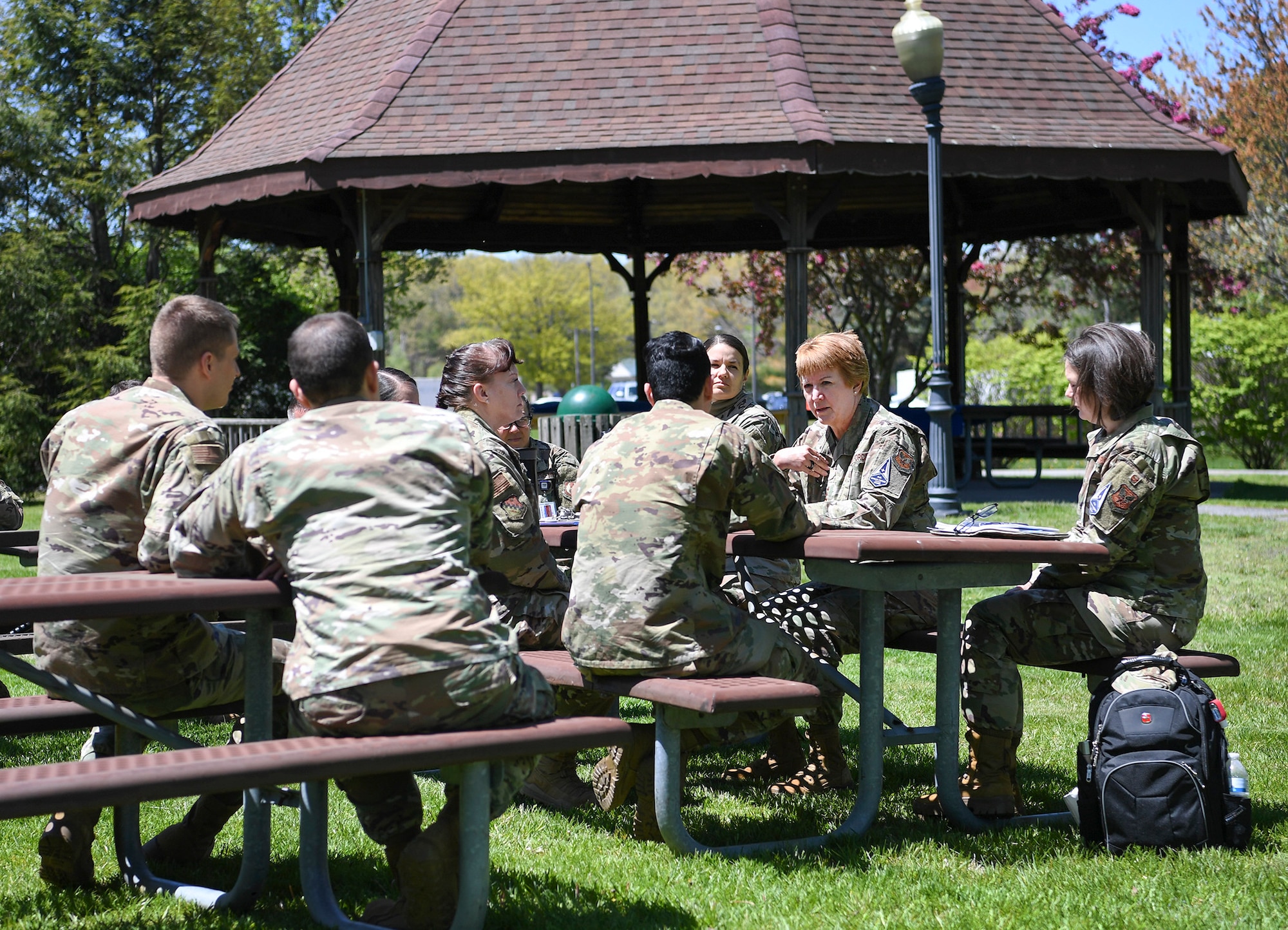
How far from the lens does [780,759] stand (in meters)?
5.58

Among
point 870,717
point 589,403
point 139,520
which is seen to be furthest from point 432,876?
point 589,403

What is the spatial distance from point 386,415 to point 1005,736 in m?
2.59

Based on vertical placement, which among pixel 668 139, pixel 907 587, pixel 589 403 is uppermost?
pixel 668 139

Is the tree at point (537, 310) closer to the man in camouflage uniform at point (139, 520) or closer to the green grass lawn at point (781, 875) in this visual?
the green grass lawn at point (781, 875)

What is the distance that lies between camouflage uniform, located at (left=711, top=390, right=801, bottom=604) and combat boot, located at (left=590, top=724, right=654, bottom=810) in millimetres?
935

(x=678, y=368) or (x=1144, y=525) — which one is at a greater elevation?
(x=678, y=368)

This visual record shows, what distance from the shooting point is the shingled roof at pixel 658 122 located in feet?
39.9

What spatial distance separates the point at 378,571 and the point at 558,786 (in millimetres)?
2125

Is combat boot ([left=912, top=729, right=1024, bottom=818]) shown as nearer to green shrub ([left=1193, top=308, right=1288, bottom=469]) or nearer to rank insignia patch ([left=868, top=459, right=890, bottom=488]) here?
rank insignia patch ([left=868, top=459, right=890, bottom=488])

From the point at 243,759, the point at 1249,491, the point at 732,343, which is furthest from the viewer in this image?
the point at 1249,491

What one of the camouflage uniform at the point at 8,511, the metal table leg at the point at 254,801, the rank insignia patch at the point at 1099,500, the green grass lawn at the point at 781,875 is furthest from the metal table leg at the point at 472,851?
the camouflage uniform at the point at 8,511

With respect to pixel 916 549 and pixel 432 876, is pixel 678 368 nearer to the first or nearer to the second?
pixel 916 549

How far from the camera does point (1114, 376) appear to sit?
15.4 ft

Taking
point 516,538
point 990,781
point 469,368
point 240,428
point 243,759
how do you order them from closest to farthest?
point 243,759 < point 990,781 < point 516,538 < point 469,368 < point 240,428
